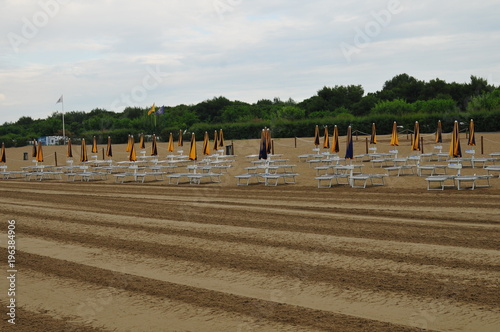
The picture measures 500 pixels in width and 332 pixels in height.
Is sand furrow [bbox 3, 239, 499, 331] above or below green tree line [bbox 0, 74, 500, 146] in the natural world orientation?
below

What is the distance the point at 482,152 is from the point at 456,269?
2526 cm

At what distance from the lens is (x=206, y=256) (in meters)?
11.1

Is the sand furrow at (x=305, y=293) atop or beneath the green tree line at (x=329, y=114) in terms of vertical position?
beneath

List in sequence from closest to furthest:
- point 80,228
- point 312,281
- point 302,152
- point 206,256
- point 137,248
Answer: point 312,281 < point 206,256 < point 137,248 < point 80,228 < point 302,152

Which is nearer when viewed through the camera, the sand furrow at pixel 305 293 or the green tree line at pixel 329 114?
the sand furrow at pixel 305 293

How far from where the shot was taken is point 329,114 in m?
71.1

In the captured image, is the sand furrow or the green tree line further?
the green tree line

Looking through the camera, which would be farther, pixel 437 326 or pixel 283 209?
pixel 283 209

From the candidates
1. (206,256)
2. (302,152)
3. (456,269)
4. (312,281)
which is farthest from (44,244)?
(302,152)

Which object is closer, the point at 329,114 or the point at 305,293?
the point at 305,293

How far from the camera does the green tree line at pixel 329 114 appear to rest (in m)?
52.4

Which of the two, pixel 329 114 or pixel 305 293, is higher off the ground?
pixel 329 114

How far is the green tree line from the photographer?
52.4m

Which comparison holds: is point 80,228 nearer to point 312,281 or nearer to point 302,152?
point 312,281
